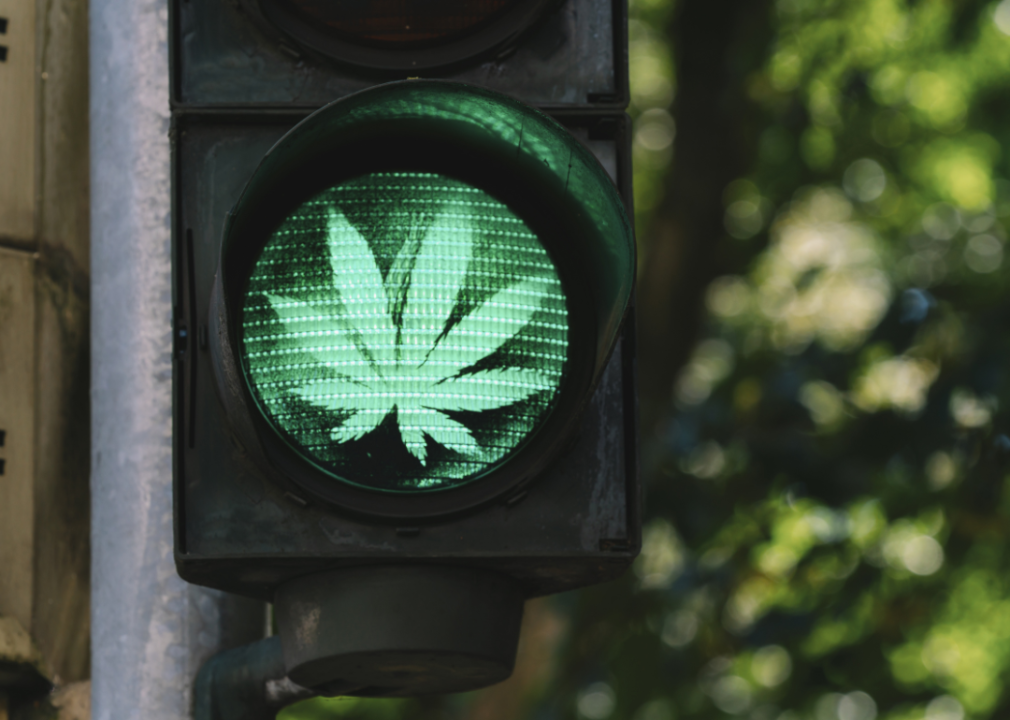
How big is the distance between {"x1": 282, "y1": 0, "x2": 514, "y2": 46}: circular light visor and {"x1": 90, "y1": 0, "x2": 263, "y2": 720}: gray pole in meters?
0.27

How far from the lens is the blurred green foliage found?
4.31m

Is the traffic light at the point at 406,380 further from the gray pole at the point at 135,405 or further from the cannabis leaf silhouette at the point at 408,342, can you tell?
the gray pole at the point at 135,405

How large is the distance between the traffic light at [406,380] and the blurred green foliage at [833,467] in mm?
2776

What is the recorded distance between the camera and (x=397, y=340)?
1.46 metres

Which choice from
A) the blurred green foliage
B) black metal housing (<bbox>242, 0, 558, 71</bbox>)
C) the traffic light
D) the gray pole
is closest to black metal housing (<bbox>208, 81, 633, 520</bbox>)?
the traffic light

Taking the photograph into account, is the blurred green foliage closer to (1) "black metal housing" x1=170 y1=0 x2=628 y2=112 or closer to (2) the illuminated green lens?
(1) "black metal housing" x1=170 y1=0 x2=628 y2=112

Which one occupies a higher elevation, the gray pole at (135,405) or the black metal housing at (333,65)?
the black metal housing at (333,65)

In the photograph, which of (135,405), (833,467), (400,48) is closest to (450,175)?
(400,48)

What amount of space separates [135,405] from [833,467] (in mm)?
3080

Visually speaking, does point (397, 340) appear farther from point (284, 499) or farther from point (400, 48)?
point (400, 48)

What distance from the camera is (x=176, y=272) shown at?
150 centimetres

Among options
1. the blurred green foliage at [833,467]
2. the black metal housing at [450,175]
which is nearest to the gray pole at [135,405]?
the black metal housing at [450,175]

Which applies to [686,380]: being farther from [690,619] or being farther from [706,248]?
[690,619]

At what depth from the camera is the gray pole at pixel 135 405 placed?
66.0 inches
